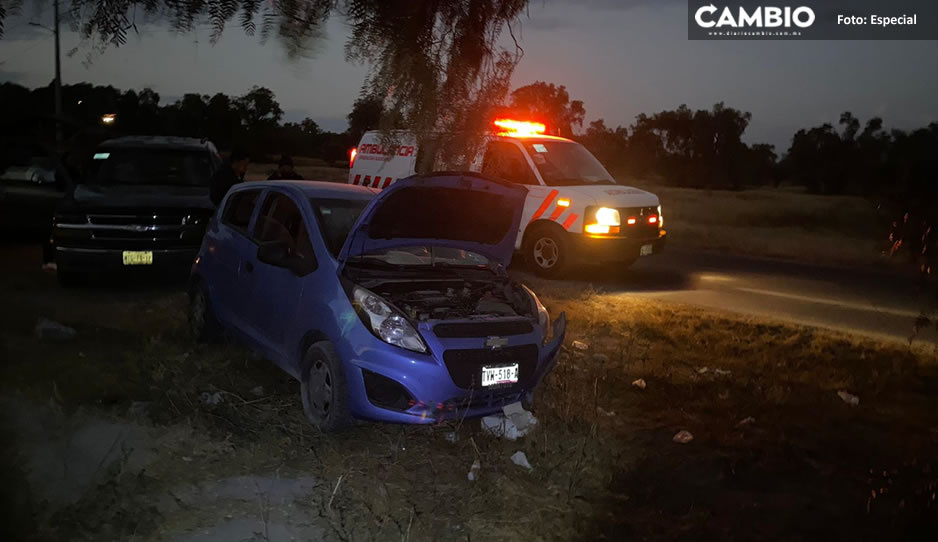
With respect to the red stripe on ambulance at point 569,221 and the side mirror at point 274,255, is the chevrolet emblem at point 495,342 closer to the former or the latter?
the side mirror at point 274,255

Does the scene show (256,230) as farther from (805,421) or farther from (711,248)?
(711,248)

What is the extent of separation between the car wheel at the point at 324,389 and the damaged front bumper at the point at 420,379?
0.07m

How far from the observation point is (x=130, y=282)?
1016cm

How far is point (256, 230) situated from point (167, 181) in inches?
187

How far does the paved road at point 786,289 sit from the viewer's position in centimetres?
937

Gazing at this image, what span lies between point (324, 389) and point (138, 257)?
5.28 meters

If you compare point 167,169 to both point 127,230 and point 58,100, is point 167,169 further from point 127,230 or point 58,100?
point 58,100

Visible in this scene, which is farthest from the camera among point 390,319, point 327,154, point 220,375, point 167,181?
point 167,181

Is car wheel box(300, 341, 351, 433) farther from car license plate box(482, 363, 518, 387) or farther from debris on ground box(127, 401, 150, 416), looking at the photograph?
debris on ground box(127, 401, 150, 416)

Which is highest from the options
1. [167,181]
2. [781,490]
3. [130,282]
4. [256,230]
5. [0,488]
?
[167,181]

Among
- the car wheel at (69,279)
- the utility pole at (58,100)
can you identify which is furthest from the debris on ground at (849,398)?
the car wheel at (69,279)

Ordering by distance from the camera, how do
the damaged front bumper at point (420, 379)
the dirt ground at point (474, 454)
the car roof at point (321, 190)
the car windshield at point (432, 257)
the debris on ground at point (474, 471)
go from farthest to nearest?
the car roof at point (321, 190) < the car windshield at point (432, 257) < the damaged front bumper at point (420, 379) < the debris on ground at point (474, 471) < the dirt ground at point (474, 454)

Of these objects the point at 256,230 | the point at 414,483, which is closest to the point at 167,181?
the point at 256,230

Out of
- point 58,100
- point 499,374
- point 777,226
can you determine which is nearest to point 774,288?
point 499,374
